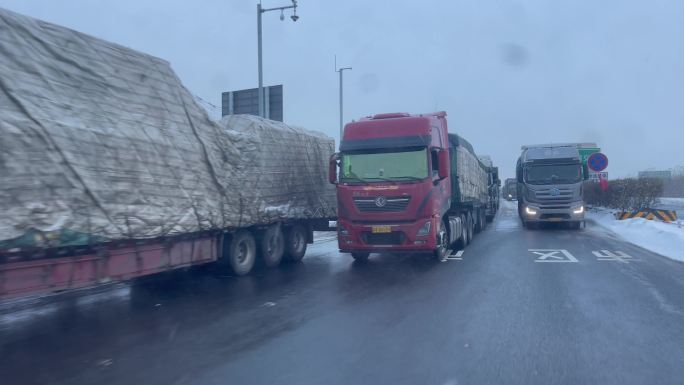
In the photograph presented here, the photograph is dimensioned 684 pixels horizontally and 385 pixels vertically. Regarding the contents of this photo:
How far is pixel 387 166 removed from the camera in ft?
41.3

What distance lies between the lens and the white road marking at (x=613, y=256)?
44.1ft

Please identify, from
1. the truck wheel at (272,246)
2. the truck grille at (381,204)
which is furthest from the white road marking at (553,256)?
the truck wheel at (272,246)

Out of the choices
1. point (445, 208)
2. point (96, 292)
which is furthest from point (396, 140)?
point (96, 292)

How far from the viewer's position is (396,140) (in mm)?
12688

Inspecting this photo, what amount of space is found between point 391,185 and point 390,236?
3.67 ft

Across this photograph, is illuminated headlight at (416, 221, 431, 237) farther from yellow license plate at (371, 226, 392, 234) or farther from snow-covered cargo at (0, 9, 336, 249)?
snow-covered cargo at (0, 9, 336, 249)

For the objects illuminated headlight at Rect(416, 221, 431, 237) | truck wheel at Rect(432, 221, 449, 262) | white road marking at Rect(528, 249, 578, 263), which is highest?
illuminated headlight at Rect(416, 221, 431, 237)

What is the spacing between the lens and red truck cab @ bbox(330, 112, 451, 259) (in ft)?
40.3

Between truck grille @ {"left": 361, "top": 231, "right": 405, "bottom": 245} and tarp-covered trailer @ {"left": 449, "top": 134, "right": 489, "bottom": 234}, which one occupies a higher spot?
tarp-covered trailer @ {"left": 449, "top": 134, "right": 489, "bottom": 234}

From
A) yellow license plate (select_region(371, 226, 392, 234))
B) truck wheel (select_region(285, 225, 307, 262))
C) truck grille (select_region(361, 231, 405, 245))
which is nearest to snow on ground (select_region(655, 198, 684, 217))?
truck grille (select_region(361, 231, 405, 245))

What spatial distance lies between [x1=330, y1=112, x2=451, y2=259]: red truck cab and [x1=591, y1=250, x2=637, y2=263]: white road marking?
4094mm

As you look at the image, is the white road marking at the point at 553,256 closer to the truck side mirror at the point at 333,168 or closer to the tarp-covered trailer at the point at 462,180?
the tarp-covered trailer at the point at 462,180

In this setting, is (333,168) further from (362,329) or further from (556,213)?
(556,213)

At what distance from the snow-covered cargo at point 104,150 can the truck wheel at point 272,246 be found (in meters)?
0.72
